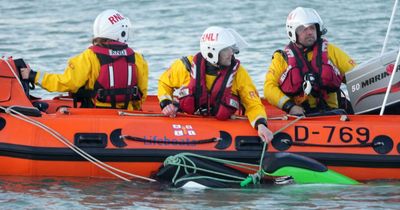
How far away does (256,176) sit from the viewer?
8969mm

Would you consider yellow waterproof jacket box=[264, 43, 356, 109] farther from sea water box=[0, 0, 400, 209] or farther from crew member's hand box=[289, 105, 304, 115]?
sea water box=[0, 0, 400, 209]

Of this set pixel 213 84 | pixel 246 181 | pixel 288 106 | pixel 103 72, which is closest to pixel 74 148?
pixel 103 72

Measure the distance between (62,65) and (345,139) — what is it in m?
6.27

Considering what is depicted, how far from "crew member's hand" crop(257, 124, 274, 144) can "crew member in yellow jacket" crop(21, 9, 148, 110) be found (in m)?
1.11

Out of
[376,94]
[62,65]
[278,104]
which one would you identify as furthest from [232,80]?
[62,65]

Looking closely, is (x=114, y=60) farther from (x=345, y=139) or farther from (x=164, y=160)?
(x=345, y=139)

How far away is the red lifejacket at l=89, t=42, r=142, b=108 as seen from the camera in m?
9.38

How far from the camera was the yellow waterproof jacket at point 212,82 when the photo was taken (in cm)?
923

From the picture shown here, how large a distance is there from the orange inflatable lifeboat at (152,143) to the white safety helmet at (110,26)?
2.17 ft

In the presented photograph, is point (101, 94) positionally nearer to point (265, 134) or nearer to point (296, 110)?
point (265, 134)

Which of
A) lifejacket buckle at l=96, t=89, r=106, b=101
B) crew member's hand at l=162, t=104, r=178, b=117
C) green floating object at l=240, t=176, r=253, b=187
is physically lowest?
green floating object at l=240, t=176, r=253, b=187

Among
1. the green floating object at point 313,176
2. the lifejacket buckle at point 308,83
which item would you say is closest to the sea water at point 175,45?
the green floating object at point 313,176

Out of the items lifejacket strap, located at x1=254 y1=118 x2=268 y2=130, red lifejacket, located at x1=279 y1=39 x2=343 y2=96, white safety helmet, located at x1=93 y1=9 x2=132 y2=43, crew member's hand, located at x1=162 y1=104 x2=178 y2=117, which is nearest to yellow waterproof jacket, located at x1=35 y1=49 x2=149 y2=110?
white safety helmet, located at x1=93 y1=9 x2=132 y2=43

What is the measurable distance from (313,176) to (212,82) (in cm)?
105
